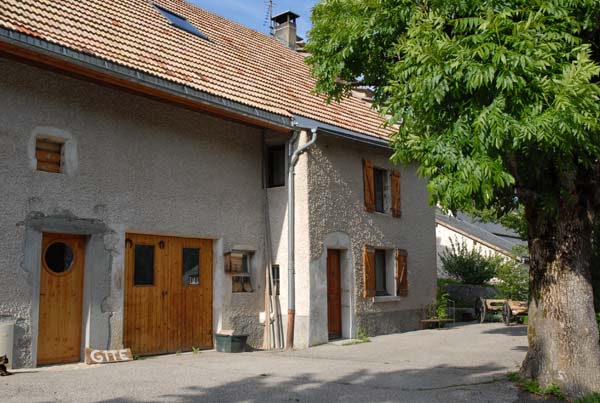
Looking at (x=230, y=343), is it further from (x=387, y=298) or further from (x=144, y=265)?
(x=387, y=298)

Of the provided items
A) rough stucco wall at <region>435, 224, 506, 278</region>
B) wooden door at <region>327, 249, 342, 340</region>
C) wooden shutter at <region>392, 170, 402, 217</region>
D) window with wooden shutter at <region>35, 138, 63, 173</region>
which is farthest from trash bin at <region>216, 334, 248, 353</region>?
rough stucco wall at <region>435, 224, 506, 278</region>

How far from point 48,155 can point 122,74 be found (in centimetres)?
166

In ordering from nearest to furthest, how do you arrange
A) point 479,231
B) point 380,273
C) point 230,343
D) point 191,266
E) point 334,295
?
point 230,343 → point 191,266 → point 334,295 → point 380,273 → point 479,231

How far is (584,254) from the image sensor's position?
7.52 metres

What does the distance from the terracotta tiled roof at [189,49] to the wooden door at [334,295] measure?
2874 mm

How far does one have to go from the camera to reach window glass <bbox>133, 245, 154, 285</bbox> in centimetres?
1052

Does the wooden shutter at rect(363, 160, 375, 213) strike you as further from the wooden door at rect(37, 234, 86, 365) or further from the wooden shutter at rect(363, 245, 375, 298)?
the wooden door at rect(37, 234, 86, 365)

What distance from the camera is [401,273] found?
15016mm

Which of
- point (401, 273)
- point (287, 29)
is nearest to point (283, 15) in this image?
point (287, 29)

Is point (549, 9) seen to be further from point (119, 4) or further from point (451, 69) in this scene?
point (119, 4)

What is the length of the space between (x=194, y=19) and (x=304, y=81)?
3.08 meters

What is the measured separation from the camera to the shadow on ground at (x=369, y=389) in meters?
6.98

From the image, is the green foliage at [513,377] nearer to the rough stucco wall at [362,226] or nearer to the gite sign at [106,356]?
the rough stucco wall at [362,226]

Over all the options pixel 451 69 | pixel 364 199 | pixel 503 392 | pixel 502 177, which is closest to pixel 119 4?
pixel 364 199
